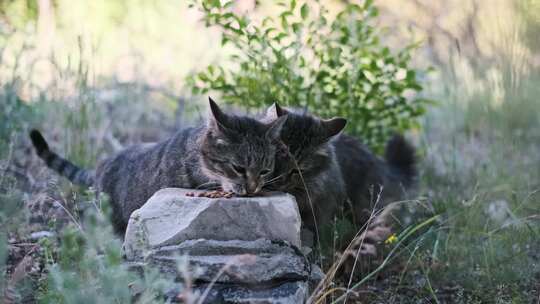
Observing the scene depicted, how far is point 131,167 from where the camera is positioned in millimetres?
4293

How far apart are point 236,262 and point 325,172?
4.41 ft

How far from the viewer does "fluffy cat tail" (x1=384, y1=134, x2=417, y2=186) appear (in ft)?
16.7

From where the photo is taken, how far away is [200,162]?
3.66 meters

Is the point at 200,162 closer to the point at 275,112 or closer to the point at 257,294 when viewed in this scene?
the point at 275,112

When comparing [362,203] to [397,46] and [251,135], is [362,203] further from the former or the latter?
[397,46]

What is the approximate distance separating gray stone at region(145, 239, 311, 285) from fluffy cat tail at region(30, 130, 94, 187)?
1962 mm

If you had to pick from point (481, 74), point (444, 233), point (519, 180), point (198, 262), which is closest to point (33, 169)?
point (198, 262)

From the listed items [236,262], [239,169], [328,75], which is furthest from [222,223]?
[328,75]

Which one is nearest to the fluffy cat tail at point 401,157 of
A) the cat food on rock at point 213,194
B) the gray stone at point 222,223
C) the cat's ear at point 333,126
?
the cat's ear at point 333,126

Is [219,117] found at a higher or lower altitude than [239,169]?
higher

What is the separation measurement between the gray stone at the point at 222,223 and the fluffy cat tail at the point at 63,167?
178cm

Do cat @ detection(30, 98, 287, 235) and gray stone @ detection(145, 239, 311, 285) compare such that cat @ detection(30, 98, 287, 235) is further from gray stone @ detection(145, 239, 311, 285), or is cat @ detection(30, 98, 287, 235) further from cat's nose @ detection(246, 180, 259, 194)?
gray stone @ detection(145, 239, 311, 285)

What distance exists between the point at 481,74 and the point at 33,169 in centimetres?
421

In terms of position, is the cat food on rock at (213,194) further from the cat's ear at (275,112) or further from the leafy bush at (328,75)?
the leafy bush at (328,75)
